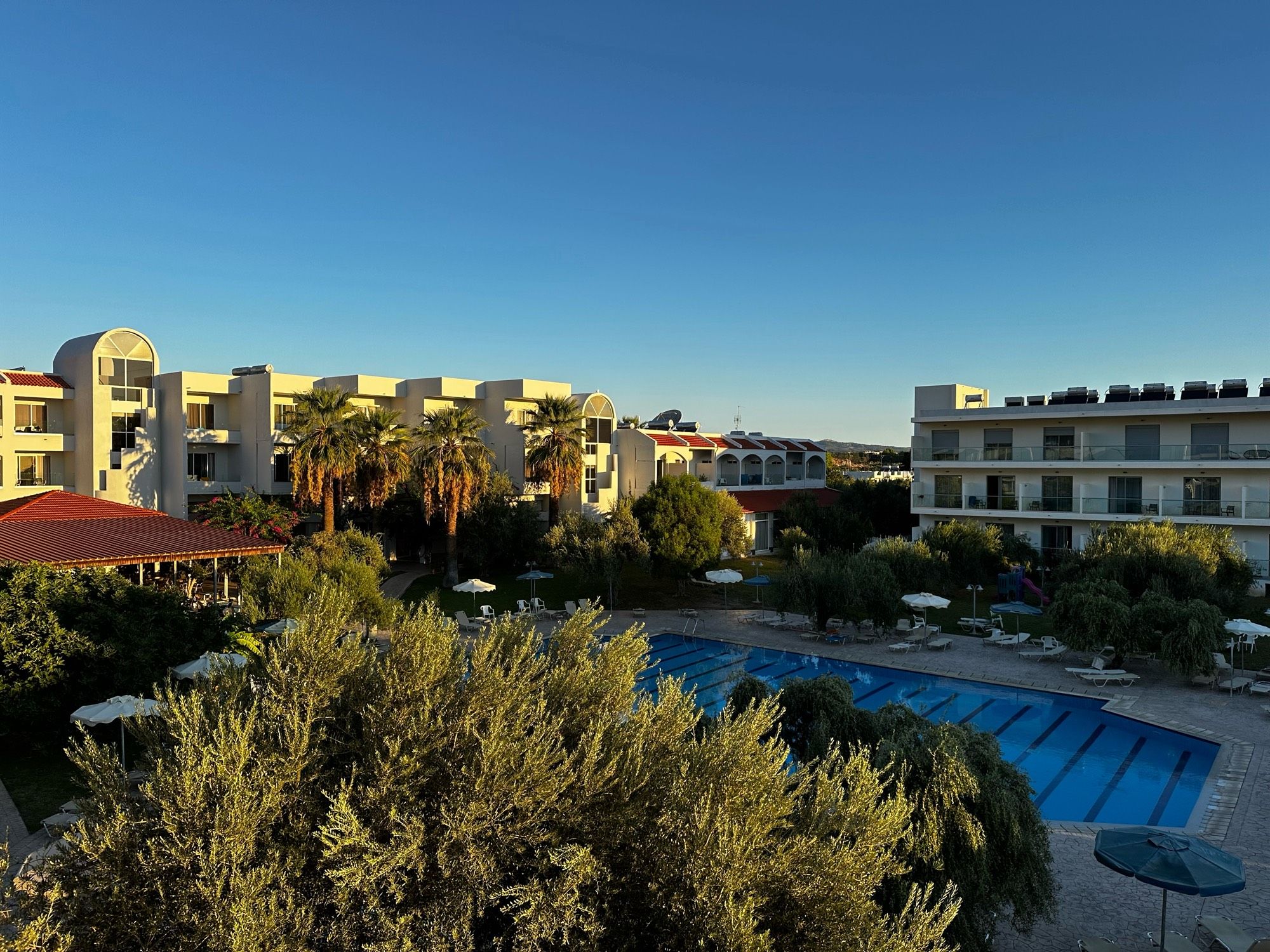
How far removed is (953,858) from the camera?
9375mm

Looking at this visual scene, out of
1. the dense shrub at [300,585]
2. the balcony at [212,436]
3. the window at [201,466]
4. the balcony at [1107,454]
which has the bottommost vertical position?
the dense shrub at [300,585]

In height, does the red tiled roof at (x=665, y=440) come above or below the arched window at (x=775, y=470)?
above

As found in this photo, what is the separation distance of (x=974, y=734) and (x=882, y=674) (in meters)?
13.2

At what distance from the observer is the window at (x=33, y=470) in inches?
1414

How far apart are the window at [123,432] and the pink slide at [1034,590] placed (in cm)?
3736

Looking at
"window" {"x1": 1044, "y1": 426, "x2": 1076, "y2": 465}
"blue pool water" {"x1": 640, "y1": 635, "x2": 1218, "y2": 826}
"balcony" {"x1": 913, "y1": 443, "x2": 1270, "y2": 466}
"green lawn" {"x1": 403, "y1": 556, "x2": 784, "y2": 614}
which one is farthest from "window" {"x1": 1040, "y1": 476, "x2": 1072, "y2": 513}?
"blue pool water" {"x1": 640, "y1": 635, "x2": 1218, "y2": 826}

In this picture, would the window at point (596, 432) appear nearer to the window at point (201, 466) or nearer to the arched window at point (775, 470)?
the arched window at point (775, 470)

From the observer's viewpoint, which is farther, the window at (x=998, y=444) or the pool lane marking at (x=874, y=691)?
the window at (x=998, y=444)

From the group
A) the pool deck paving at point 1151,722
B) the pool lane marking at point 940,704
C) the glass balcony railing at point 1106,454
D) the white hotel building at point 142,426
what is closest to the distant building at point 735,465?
the white hotel building at point 142,426

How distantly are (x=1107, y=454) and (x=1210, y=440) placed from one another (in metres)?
3.94

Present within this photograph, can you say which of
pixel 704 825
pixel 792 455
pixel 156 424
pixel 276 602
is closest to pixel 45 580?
pixel 276 602

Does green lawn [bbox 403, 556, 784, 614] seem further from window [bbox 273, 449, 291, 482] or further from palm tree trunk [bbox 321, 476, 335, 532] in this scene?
window [bbox 273, 449, 291, 482]

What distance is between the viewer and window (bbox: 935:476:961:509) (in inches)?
1544

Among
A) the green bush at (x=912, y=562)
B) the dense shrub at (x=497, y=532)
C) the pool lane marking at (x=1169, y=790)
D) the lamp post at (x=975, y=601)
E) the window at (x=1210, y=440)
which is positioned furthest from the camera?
the dense shrub at (x=497, y=532)
